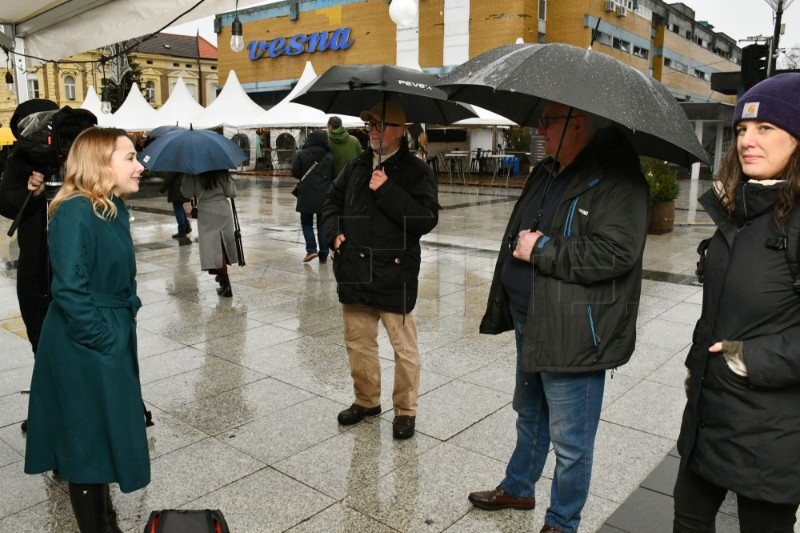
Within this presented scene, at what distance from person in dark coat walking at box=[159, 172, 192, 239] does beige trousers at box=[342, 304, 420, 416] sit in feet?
24.9

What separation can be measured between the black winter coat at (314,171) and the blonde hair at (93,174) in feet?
21.1

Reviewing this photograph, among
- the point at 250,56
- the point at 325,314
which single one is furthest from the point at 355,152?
the point at 250,56

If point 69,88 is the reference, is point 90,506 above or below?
below

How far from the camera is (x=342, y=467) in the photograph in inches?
144

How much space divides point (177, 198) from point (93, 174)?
8.77 m

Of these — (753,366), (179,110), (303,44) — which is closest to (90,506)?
(753,366)

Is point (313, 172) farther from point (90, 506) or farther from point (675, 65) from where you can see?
point (675, 65)

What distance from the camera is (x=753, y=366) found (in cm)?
208

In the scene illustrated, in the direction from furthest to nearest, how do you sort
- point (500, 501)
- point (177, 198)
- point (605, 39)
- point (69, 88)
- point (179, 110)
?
point (69, 88) < point (605, 39) < point (179, 110) < point (177, 198) < point (500, 501)

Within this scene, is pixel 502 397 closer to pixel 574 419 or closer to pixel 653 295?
pixel 574 419

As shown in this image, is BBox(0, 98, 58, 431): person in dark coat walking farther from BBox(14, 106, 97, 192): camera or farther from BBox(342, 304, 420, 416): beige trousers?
BBox(342, 304, 420, 416): beige trousers

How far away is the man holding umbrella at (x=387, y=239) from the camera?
153 inches

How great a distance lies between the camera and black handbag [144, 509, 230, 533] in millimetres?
2381

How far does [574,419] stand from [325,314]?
4.39m
